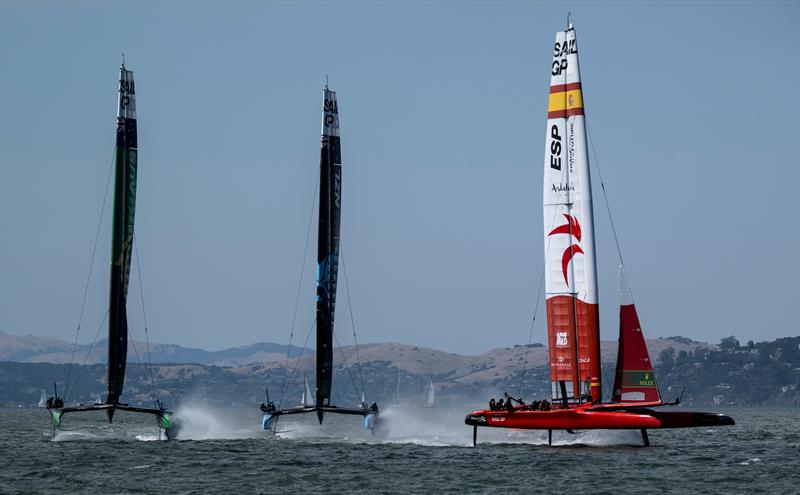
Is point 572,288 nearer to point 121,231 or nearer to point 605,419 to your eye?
point 605,419

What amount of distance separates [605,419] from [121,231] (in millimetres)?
25779

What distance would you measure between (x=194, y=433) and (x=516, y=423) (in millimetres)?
30339

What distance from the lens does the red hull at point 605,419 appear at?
176 ft

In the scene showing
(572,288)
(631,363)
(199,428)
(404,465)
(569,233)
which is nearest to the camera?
(404,465)

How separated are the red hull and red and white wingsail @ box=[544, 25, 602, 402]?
2.67 m

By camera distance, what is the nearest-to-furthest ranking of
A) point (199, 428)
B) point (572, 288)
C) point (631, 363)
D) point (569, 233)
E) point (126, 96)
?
point (631, 363), point (569, 233), point (572, 288), point (126, 96), point (199, 428)

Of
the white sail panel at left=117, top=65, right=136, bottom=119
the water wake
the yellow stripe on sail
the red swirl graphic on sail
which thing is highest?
the white sail panel at left=117, top=65, right=136, bottom=119

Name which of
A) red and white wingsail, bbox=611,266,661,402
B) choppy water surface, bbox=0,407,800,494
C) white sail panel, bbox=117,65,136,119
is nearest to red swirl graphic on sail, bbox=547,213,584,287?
red and white wingsail, bbox=611,266,661,402

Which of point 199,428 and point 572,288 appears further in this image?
point 199,428

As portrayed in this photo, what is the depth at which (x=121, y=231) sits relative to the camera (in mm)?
64500

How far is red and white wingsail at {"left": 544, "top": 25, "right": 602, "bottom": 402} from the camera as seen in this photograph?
58.0 m

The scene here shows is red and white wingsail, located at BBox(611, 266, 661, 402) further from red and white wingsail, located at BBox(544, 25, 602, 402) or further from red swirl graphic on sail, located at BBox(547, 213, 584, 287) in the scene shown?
red swirl graphic on sail, located at BBox(547, 213, 584, 287)

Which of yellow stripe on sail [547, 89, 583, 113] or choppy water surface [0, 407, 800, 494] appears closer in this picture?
choppy water surface [0, 407, 800, 494]

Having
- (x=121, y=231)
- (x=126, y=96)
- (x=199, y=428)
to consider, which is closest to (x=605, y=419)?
(x=121, y=231)
